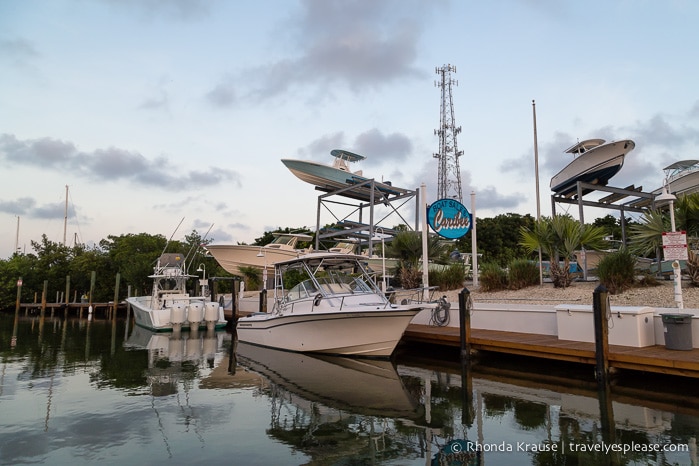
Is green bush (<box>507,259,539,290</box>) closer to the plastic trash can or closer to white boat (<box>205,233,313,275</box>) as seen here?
the plastic trash can

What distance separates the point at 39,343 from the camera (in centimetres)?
1964

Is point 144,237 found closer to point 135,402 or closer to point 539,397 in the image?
point 135,402

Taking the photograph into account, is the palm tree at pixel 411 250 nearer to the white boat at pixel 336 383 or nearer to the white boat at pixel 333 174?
the white boat at pixel 333 174

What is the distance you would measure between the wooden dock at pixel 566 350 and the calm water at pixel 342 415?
1.66ft

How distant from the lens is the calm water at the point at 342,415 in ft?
20.2

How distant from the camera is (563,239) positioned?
16734 millimetres

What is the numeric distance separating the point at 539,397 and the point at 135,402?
7.84 metres

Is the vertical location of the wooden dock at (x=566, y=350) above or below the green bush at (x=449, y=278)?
below

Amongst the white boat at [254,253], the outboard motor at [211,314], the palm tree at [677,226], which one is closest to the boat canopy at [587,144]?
the palm tree at [677,226]

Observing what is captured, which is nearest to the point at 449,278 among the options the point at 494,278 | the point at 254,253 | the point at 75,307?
the point at 494,278

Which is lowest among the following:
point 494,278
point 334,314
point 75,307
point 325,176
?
point 75,307

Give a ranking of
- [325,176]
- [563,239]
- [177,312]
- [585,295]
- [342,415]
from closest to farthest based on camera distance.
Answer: [342,415], [585,295], [563,239], [177,312], [325,176]

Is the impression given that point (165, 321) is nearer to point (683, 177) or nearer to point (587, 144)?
point (587, 144)

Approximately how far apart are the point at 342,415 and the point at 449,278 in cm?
1360
